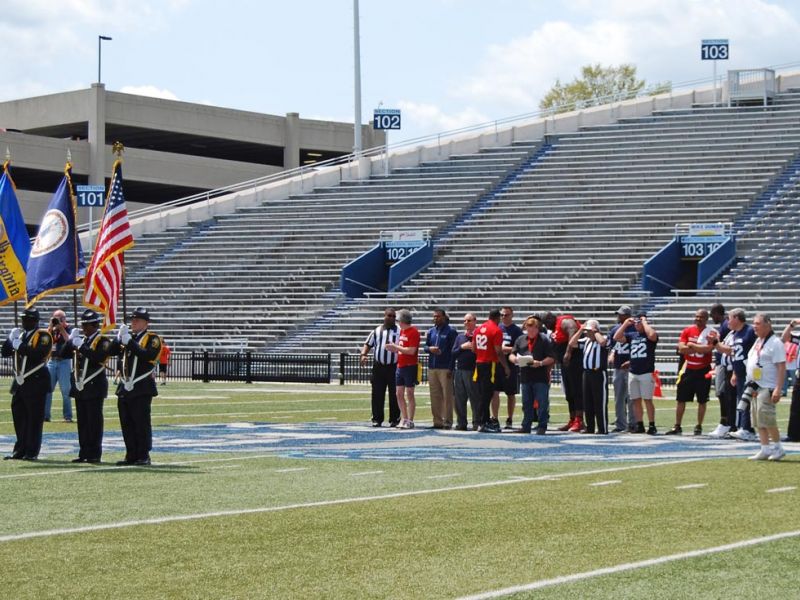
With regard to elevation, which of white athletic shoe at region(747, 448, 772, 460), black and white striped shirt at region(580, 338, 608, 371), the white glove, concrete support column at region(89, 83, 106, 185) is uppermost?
concrete support column at region(89, 83, 106, 185)

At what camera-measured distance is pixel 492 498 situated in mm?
11789

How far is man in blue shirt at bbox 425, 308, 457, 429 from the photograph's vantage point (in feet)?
67.8

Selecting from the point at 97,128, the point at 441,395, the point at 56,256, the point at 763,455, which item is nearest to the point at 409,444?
the point at 441,395

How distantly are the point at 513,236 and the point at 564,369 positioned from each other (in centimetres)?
2553

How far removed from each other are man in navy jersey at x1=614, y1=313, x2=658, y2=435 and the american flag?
929 centimetres

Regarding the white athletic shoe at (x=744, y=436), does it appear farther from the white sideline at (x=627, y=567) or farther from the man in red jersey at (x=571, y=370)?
the white sideline at (x=627, y=567)

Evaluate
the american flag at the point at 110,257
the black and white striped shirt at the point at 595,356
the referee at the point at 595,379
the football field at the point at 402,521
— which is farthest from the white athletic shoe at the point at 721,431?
the american flag at the point at 110,257

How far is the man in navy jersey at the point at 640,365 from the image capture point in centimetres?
1977

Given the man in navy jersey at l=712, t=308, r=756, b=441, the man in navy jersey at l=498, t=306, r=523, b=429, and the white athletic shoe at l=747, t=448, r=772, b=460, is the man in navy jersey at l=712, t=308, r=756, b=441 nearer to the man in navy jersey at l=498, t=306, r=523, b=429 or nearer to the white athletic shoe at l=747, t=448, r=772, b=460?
the white athletic shoe at l=747, t=448, r=772, b=460

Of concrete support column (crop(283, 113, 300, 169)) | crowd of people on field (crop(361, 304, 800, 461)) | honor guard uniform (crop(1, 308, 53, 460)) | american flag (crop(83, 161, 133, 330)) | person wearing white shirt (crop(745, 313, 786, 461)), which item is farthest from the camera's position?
concrete support column (crop(283, 113, 300, 169))

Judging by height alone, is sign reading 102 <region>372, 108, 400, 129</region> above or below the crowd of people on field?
above

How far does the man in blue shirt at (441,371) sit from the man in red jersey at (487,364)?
0.62 m

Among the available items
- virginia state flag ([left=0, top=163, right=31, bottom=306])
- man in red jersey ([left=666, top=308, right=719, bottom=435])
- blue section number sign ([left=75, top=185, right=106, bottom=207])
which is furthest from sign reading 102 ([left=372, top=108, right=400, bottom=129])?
man in red jersey ([left=666, top=308, right=719, bottom=435])

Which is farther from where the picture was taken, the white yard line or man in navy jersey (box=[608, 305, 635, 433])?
man in navy jersey (box=[608, 305, 635, 433])
